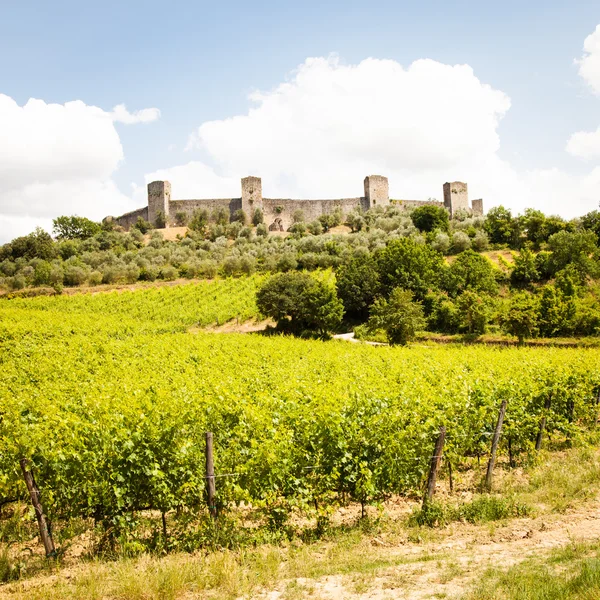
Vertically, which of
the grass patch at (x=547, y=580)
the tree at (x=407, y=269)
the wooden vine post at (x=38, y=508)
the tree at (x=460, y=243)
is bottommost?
the grass patch at (x=547, y=580)

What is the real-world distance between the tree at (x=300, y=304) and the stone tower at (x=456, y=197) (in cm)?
4428

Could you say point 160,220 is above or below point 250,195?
below

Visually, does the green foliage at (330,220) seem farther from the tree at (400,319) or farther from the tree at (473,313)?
the tree at (400,319)

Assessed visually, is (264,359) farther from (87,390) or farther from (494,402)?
(494,402)

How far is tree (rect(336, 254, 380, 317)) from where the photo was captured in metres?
34.2

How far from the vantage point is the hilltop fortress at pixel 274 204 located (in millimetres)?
67125

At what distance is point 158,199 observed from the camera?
6731 centimetres

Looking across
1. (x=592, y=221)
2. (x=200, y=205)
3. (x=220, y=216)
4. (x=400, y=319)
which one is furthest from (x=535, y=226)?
(x=200, y=205)

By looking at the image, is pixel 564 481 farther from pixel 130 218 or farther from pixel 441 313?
pixel 130 218

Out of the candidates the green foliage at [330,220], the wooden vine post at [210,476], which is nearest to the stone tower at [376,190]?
the green foliage at [330,220]

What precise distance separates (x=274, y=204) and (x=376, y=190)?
→ 1409cm

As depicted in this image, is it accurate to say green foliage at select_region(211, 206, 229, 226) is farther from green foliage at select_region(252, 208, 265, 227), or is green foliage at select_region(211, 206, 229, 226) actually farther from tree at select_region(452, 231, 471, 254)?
tree at select_region(452, 231, 471, 254)

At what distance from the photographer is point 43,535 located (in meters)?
5.98

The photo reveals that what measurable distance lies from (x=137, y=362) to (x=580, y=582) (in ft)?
44.2
